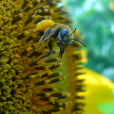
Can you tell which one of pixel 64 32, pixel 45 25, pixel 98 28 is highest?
pixel 98 28

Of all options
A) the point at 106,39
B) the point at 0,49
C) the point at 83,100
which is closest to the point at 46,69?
the point at 0,49

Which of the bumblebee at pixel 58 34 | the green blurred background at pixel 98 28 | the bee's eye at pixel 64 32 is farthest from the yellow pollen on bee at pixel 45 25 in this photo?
the green blurred background at pixel 98 28

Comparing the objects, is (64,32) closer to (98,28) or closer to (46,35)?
(46,35)

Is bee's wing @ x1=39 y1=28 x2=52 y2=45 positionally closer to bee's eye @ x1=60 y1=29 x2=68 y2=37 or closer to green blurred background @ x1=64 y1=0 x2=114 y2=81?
bee's eye @ x1=60 y1=29 x2=68 y2=37

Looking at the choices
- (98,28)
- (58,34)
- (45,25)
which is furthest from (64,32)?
(98,28)

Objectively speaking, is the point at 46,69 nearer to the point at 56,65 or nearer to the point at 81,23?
the point at 56,65

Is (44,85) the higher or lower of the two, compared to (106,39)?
lower

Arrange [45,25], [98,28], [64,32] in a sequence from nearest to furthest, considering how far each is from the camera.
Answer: [64,32], [45,25], [98,28]

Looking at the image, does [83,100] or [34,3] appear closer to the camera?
[34,3]
